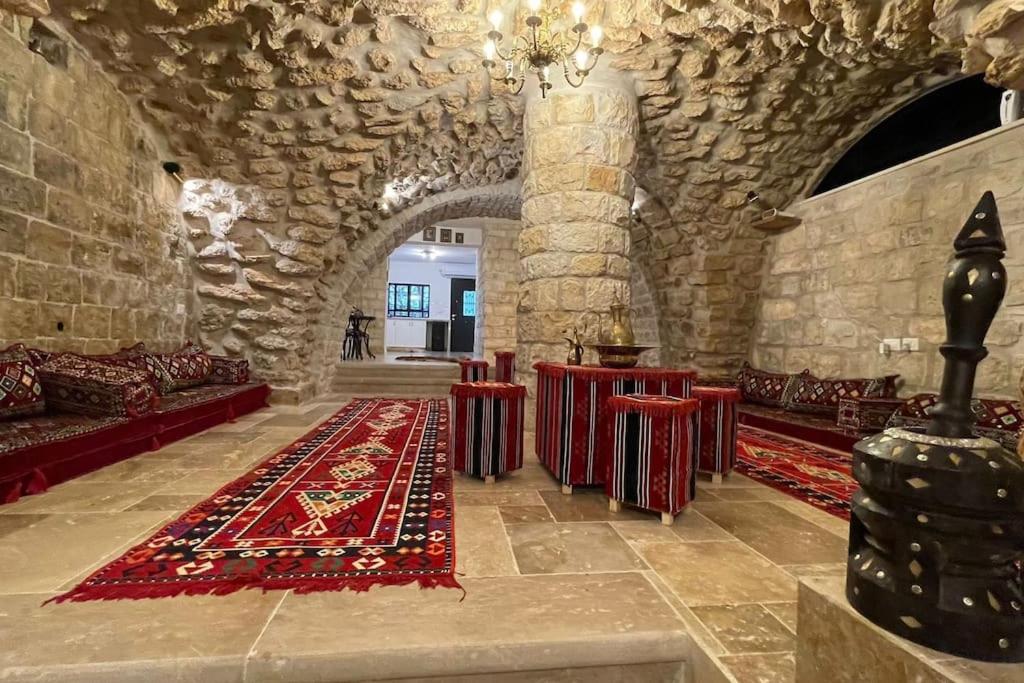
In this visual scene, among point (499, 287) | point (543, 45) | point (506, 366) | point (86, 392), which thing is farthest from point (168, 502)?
point (499, 287)

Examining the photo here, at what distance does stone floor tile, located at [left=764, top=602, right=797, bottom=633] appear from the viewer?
1.28 meters

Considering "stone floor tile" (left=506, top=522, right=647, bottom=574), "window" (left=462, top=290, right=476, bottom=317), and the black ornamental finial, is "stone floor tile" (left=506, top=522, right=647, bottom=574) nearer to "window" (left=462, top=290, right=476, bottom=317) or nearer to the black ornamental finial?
the black ornamental finial

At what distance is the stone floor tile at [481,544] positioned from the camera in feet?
5.06

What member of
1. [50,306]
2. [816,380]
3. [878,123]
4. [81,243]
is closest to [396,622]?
[50,306]

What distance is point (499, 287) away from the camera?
8.78 meters

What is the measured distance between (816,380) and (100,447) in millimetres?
5203

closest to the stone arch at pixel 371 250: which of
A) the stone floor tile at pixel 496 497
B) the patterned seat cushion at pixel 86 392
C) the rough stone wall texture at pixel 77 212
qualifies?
the rough stone wall texture at pixel 77 212

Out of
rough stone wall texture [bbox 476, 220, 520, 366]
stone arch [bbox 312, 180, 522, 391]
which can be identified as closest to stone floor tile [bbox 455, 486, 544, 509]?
stone arch [bbox 312, 180, 522, 391]

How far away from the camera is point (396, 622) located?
125 cm

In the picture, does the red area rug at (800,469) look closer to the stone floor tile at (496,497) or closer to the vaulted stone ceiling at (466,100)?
the stone floor tile at (496,497)

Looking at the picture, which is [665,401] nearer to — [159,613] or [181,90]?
[159,613]

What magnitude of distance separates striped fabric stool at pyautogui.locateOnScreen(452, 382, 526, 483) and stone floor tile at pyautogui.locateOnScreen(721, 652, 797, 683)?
4.81ft

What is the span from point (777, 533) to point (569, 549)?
0.89 metres

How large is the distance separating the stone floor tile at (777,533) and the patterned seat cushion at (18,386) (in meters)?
3.52
